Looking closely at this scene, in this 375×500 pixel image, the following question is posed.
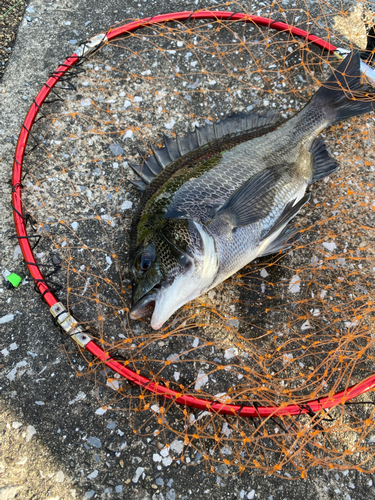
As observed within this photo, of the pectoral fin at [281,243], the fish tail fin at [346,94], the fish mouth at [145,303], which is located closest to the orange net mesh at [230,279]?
the pectoral fin at [281,243]

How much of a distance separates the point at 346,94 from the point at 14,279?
2.91m

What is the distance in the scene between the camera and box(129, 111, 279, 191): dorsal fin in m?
2.43

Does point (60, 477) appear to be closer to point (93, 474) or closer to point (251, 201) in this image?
point (93, 474)

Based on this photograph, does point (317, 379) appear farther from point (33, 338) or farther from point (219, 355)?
point (33, 338)

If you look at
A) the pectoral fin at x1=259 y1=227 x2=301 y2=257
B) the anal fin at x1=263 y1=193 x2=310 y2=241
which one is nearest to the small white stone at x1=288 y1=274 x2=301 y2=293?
the pectoral fin at x1=259 y1=227 x2=301 y2=257

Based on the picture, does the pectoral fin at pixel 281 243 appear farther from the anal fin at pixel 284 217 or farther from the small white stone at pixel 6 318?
the small white stone at pixel 6 318

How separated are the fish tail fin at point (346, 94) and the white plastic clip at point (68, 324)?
8.01 feet

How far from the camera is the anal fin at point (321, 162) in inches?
104

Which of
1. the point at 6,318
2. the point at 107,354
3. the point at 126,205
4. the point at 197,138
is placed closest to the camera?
the point at 107,354

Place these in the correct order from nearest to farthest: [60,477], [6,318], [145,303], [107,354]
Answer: [145,303]
[60,477]
[107,354]
[6,318]

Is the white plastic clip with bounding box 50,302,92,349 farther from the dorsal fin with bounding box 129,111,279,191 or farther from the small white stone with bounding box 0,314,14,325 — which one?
the dorsal fin with bounding box 129,111,279,191

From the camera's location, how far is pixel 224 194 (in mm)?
2238

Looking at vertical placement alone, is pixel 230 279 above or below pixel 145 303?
below

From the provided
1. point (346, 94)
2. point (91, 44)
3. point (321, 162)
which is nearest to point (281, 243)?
point (321, 162)
